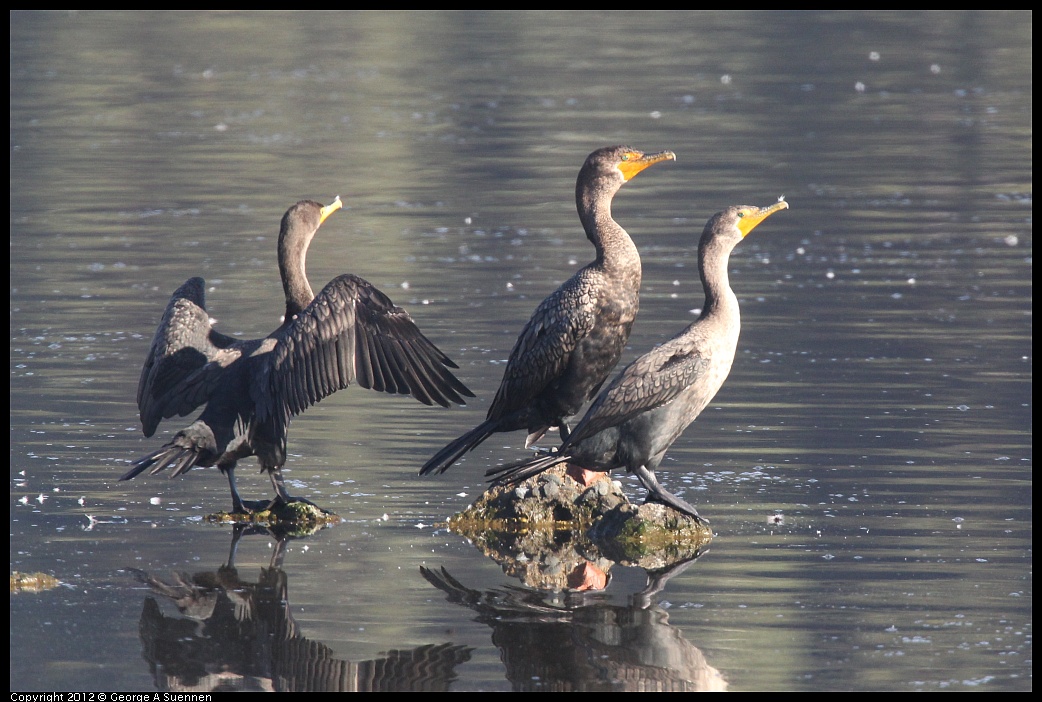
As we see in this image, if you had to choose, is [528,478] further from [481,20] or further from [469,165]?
[481,20]

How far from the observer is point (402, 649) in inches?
228

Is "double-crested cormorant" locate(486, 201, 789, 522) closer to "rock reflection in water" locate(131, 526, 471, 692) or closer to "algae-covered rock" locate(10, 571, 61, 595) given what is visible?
"rock reflection in water" locate(131, 526, 471, 692)

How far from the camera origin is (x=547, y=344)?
7477 mm

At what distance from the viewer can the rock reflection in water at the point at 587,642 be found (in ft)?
18.0

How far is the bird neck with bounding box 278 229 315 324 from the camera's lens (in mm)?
8117

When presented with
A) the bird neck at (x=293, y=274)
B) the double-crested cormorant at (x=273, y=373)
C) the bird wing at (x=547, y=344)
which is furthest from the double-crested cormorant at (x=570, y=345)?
the bird neck at (x=293, y=274)

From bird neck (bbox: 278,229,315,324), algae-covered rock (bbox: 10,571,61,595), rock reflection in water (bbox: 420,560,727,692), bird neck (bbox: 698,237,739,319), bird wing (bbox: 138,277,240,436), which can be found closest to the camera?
rock reflection in water (bbox: 420,560,727,692)

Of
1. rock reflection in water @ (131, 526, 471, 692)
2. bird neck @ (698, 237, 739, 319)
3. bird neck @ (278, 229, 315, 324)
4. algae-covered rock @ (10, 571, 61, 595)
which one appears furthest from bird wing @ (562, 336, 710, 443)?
algae-covered rock @ (10, 571, 61, 595)

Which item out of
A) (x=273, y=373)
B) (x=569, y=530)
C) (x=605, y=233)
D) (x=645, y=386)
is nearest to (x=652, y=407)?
(x=645, y=386)

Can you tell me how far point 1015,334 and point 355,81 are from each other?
60.2ft

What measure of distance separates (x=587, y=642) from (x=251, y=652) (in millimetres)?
1168

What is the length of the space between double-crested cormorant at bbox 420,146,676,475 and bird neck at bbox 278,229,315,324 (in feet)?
3.58

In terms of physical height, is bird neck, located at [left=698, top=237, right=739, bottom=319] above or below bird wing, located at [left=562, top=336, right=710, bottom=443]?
above

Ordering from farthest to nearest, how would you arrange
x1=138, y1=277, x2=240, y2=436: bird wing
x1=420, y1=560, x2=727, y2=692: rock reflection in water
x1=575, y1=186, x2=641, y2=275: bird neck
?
x1=138, y1=277, x2=240, y2=436: bird wing
x1=575, y1=186, x2=641, y2=275: bird neck
x1=420, y1=560, x2=727, y2=692: rock reflection in water
